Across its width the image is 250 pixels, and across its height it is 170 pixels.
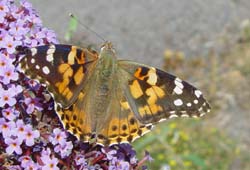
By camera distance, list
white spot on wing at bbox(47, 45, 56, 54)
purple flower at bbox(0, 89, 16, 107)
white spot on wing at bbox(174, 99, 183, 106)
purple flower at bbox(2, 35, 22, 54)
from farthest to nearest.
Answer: white spot on wing at bbox(174, 99, 183, 106) < white spot on wing at bbox(47, 45, 56, 54) < purple flower at bbox(2, 35, 22, 54) < purple flower at bbox(0, 89, 16, 107)

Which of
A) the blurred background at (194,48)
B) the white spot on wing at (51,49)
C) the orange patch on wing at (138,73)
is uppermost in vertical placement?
the blurred background at (194,48)

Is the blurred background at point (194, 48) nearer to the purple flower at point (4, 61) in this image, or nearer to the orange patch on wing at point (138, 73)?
the orange patch on wing at point (138, 73)

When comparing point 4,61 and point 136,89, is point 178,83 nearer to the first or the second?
point 136,89

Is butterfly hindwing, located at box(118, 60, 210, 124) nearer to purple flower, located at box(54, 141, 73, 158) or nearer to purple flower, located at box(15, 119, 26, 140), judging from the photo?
purple flower, located at box(54, 141, 73, 158)

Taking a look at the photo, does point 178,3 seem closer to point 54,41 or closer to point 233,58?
point 233,58

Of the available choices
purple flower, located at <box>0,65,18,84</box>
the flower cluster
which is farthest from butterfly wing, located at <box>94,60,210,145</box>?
purple flower, located at <box>0,65,18,84</box>

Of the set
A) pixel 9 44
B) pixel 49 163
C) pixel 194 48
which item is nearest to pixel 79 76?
pixel 9 44

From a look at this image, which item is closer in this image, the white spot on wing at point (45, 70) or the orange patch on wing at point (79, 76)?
the white spot on wing at point (45, 70)

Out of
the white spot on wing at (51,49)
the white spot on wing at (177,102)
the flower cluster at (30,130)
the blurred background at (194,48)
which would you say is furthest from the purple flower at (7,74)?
the blurred background at (194,48)
